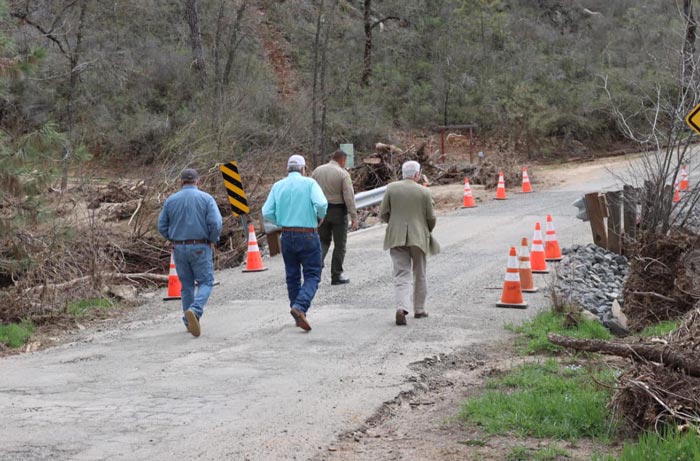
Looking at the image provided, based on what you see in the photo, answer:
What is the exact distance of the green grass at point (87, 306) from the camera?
466 inches

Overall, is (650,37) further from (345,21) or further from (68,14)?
(68,14)

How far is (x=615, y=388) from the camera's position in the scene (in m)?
5.93

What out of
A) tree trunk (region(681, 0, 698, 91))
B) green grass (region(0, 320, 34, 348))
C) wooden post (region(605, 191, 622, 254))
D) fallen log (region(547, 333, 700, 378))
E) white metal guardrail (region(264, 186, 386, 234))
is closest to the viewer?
fallen log (region(547, 333, 700, 378))

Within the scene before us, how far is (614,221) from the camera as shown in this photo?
14.8 meters

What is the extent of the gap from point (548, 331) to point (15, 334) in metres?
6.36

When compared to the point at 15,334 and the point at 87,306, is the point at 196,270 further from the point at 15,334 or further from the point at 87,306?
the point at 87,306

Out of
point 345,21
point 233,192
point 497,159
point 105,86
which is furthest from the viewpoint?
point 345,21

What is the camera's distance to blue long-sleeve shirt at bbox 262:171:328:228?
10047mm

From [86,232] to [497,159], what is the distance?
20614mm

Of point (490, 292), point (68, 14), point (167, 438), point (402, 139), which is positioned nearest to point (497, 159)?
point (402, 139)

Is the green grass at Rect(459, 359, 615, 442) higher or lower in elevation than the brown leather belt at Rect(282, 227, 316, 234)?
lower

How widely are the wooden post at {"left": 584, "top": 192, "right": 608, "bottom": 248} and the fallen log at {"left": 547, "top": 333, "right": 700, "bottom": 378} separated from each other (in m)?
9.18

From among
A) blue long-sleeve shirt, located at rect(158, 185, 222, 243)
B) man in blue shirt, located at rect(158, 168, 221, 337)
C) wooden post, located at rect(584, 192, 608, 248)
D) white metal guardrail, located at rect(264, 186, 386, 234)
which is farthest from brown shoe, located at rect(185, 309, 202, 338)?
white metal guardrail, located at rect(264, 186, 386, 234)

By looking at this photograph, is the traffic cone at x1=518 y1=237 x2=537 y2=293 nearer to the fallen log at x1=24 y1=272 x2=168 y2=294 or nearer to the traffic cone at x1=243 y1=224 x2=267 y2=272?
the traffic cone at x1=243 y1=224 x2=267 y2=272
